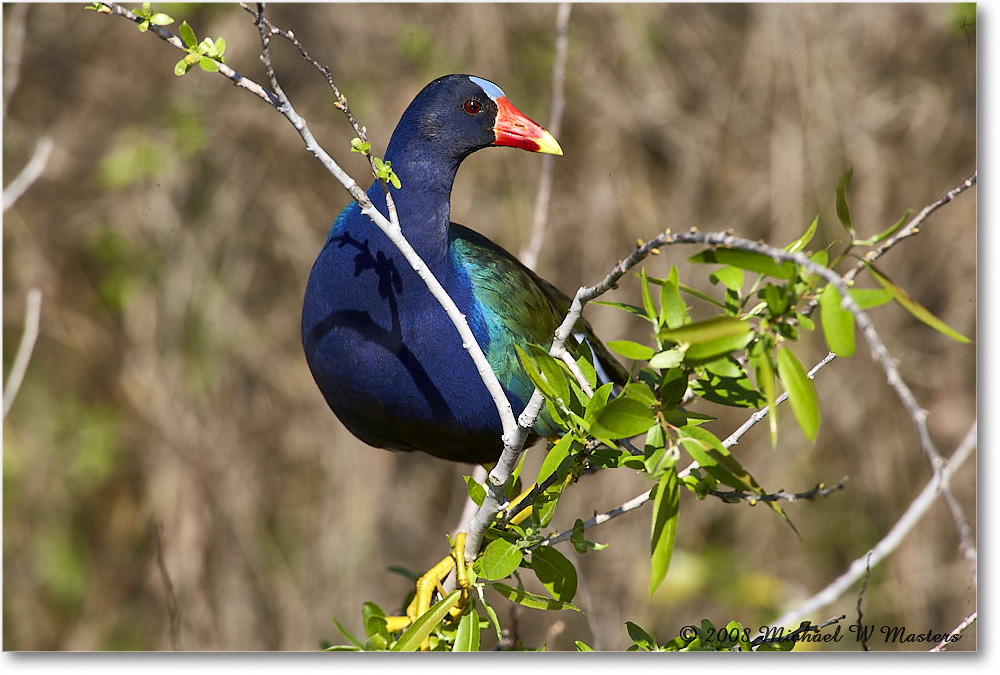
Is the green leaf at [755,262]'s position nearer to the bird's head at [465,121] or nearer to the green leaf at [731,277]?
the green leaf at [731,277]

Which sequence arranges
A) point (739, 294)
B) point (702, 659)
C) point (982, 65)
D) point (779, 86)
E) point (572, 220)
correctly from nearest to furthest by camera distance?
1. point (739, 294)
2. point (702, 659)
3. point (982, 65)
4. point (779, 86)
5. point (572, 220)

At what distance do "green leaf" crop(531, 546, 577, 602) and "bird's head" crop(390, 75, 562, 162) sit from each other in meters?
0.75

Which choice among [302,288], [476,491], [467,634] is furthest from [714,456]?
[302,288]

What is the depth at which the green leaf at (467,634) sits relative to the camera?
59.6 inches

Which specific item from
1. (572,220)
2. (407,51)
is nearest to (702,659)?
(572,220)

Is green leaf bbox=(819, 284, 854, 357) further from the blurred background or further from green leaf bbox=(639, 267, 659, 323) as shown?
the blurred background

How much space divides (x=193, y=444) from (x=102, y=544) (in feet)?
2.16

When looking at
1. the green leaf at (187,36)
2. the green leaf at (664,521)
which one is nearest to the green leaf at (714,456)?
the green leaf at (664,521)

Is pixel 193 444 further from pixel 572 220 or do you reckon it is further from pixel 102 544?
pixel 572 220

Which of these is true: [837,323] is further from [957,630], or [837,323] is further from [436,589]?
[436,589]

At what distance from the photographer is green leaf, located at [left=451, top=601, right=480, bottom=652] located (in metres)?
1.51

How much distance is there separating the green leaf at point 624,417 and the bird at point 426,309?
496mm

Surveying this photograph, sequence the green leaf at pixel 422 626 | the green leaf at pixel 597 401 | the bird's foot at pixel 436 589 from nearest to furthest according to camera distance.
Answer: the green leaf at pixel 597 401
the green leaf at pixel 422 626
the bird's foot at pixel 436 589

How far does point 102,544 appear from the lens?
394 centimetres
